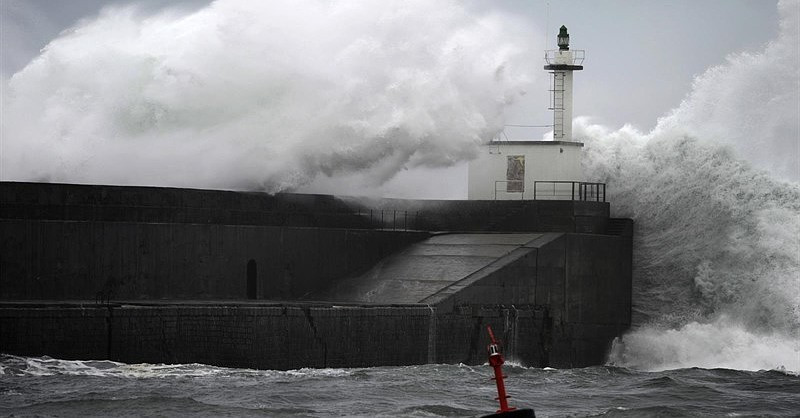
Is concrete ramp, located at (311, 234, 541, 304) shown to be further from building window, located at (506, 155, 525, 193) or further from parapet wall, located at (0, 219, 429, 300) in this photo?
building window, located at (506, 155, 525, 193)

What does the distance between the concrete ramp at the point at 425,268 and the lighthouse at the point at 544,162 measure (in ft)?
7.70

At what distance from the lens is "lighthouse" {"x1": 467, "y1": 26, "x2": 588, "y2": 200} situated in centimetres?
3697

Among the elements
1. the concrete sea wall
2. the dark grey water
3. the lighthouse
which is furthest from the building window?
the dark grey water

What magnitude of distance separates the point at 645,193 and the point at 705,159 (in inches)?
63.8

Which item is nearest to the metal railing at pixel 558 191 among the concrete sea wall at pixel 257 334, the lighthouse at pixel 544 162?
the lighthouse at pixel 544 162

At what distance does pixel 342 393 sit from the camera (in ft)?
78.7

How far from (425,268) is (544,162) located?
5481mm

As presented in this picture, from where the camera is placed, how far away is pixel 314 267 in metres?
33.2

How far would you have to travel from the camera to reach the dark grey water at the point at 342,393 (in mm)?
21641

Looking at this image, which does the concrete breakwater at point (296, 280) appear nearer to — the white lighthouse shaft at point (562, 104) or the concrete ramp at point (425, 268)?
the concrete ramp at point (425, 268)

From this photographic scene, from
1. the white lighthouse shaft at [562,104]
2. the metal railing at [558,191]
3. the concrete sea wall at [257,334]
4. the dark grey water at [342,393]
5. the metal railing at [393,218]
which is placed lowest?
the dark grey water at [342,393]

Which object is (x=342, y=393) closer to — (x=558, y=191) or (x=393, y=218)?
(x=393, y=218)

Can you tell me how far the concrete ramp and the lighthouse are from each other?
235 centimetres

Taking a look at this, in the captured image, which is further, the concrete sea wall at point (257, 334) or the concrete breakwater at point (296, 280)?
the concrete breakwater at point (296, 280)
